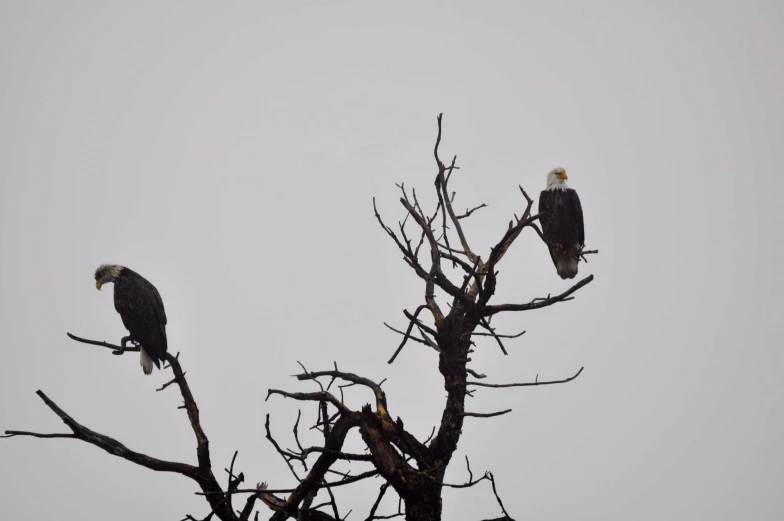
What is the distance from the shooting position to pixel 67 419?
2.87 m

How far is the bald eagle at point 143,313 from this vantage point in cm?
629

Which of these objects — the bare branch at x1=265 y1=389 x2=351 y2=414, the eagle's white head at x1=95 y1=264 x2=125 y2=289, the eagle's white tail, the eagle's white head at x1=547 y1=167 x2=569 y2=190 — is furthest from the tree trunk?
the eagle's white head at x1=547 y1=167 x2=569 y2=190

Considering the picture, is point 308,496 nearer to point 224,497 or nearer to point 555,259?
point 224,497

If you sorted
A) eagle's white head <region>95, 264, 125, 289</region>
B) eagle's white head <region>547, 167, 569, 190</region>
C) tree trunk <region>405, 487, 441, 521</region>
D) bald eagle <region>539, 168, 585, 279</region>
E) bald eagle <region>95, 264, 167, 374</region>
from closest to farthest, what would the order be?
tree trunk <region>405, 487, 441, 521</region> → bald eagle <region>95, 264, 167, 374</region> → eagle's white head <region>95, 264, 125, 289</region> → bald eagle <region>539, 168, 585, 279</region> → eagle's white head <region>547, 167, 569, 190</region>

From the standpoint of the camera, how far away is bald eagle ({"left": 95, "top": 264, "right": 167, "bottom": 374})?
6.29 m

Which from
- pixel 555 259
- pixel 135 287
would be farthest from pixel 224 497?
pixel 555 259

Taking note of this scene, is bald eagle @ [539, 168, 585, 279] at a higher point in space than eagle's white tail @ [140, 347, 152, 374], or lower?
higher

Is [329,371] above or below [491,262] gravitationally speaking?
below

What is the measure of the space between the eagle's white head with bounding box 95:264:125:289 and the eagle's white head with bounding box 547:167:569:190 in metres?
5.01

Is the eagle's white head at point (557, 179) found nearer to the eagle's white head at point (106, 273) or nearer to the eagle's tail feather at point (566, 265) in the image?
the eagle's tail feather at point (566, 265)

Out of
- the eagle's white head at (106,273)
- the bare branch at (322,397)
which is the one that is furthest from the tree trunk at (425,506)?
the eagle's white head at (106,273)

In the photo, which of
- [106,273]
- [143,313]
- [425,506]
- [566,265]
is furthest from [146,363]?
[566,265]

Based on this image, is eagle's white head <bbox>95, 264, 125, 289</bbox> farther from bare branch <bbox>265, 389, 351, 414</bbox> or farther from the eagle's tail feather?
the eagle's tail feather

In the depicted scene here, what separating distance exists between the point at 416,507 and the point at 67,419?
1.56 metres
